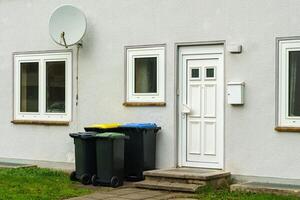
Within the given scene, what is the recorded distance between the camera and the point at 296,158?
1070cm

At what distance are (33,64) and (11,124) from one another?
5.34 feet

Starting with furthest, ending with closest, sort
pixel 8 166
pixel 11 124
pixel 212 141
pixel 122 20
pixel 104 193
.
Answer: pixel 11 124
pixel 8 166
pixel 122 20
pixel 212 141
pixel 104 193

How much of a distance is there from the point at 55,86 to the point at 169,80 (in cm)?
322

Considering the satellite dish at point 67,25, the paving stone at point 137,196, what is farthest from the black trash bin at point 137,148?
the satellite dish at point 67,25

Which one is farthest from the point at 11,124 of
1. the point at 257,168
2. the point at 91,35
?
the point at 257,168

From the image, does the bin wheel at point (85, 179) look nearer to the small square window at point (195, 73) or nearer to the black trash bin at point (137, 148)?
the black trash bin at point (137, 148)

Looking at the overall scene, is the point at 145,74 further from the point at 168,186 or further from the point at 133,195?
the point at 133,195

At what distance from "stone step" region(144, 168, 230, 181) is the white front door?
0.37 metres

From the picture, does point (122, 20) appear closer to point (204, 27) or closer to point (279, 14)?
point (204, 27)

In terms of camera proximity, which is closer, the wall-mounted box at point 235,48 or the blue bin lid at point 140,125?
the wall-mounted box at point 235,48

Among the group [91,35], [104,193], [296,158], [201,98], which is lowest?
[104,193]

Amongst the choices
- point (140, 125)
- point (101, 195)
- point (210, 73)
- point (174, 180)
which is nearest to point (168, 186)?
point (174, 180)

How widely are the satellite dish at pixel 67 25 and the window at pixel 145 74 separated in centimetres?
126

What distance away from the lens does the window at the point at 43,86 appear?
13805mm
